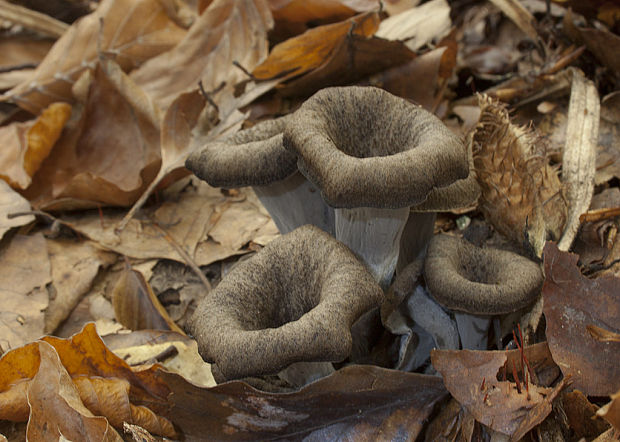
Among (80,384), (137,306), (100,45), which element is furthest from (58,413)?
(100,45)

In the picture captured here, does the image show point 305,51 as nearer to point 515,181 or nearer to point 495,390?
point 515,181

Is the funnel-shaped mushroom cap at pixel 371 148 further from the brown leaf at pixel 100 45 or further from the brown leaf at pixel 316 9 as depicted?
the brown leaf at pixel 100 45

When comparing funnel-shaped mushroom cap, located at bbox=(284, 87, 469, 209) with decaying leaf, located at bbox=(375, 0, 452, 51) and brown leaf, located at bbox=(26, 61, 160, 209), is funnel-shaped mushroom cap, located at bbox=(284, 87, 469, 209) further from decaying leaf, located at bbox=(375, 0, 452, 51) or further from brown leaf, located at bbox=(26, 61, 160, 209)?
decaying leaf, located at bbox=(375, 0, 452, 51)

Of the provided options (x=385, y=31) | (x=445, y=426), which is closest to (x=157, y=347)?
(x=445, y=426)

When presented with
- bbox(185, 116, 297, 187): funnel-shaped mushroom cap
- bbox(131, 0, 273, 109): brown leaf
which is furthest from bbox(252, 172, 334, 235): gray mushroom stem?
bbox(131, 0, 273, 109): brown leaf

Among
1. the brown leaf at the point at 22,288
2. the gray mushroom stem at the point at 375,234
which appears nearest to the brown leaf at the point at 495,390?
the gray mushroom stem at the point at 375,234
